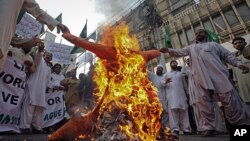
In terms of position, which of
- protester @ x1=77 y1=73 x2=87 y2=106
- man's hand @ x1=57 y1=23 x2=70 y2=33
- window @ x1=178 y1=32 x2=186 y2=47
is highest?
window @ x1=178 y1=32 x2=186 y2=47

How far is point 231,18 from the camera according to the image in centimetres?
1692

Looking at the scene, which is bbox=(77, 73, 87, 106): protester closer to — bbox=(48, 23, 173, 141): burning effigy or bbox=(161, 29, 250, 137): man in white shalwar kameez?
bbox=(48, 23, 173, 141): burning effigy

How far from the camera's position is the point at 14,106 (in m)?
4.77

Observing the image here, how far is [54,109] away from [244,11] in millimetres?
15412

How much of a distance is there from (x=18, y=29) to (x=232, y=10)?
14896 millimetres

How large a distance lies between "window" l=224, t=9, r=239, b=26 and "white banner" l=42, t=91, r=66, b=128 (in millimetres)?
14625

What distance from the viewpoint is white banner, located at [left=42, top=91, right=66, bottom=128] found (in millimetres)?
5988

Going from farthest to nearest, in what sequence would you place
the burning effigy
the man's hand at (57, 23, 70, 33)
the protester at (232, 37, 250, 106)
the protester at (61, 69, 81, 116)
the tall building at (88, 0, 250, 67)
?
the tall building at (88, 0, 250, 67)
the protester at (61, 69, 81, 116)
the protester at (232, 37, 250, 106)
the man's hand at (57, 23, 70, 33)
the burning effigy

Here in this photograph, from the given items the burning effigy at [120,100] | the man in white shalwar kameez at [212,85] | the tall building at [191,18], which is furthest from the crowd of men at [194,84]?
the tall building at [191,18]

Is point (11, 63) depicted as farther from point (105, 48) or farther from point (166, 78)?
point (166, 78)

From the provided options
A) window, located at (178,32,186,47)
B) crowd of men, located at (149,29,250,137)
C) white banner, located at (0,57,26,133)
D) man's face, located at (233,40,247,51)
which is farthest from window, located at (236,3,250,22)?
white banner, located at (0,57,26,133)

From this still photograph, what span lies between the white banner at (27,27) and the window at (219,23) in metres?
13.5

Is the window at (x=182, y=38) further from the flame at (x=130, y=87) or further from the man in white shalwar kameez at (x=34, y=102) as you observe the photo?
the man in white shalwar kameez at (x=34, y=102)

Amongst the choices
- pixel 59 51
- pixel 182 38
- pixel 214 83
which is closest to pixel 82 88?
pixel 59 51
